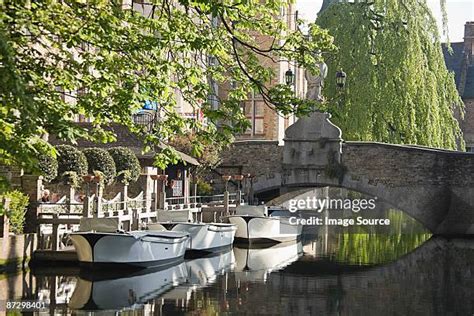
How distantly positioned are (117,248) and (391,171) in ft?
46.2

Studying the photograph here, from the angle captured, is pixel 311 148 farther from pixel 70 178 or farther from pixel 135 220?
pixel 70 178

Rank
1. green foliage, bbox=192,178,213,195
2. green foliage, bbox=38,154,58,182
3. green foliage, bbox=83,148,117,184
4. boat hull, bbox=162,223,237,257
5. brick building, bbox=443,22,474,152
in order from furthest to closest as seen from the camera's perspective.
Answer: brick building, bbox=443,22,474,152 < green foliage, bbox=192,178,213,195 < green foliage, bbox=83,148,117,184 < boat hull, bbox=162,223,237,257 < green foliage, bbox=38,154,58,182

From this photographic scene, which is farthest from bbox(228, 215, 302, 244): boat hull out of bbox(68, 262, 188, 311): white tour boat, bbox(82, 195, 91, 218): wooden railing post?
bbox(82, 195, 91, 218): wooden railing post

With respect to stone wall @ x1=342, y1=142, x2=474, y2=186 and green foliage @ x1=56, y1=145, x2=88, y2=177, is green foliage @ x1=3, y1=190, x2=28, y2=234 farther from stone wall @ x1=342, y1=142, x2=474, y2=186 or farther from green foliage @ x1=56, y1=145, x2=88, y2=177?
stone wall @ x1=342, y1=142, x2=474, y2=186

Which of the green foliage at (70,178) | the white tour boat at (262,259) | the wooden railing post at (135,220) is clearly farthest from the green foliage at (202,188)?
the green foliage at (70,178)

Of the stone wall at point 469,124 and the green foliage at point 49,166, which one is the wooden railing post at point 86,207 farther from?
the stone wall at point 469,124

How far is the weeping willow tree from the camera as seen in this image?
91.5 ft

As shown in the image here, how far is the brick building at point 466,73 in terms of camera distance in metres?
53.9

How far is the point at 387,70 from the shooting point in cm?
2805

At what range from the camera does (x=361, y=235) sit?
28250 millimetres

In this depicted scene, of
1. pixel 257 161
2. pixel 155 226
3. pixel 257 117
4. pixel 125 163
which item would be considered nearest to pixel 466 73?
pixel 257 117

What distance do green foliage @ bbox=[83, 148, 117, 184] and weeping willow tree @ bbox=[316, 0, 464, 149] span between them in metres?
10.5

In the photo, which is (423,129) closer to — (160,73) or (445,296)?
(445,296)

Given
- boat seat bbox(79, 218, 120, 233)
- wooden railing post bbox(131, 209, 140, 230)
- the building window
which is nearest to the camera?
boat seat bbox(79, 218, 120, 233)
